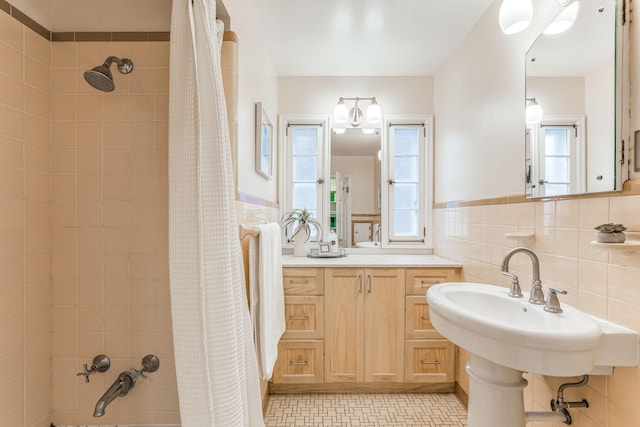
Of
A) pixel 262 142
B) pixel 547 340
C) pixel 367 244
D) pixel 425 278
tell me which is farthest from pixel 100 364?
pixel 367 244

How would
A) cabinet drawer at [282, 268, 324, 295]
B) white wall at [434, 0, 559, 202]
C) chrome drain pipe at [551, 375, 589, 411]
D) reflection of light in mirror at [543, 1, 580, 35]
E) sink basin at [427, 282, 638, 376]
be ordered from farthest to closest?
cabinet drawer at [282, 268, 324, 295]
white wall at [434, 0, 559, 202]
reflection of light in mirror at [543, 1, 580, 35]
chrome drain pipe at [551, 375, 589, 411]
sink basin at [427, 282, 638, 376]

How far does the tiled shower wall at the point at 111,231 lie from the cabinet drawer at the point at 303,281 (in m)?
0.90

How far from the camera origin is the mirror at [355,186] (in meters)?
2.65

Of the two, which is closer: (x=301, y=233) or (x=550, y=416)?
(x=550, y=416)

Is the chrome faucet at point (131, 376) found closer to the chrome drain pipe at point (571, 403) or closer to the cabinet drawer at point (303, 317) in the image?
the cabinet drawer at point (303, 317)

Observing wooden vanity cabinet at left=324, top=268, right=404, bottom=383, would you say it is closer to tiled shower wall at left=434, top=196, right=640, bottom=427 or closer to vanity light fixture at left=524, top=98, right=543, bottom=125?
tiled shower wall at left=434, top=196, right=640, bottom=427

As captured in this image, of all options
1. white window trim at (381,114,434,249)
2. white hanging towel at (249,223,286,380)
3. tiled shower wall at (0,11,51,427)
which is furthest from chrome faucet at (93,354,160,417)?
white window trim at (381,114,434,249)

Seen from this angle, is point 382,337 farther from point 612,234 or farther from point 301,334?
point 612,234

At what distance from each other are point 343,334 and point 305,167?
137 centimetres

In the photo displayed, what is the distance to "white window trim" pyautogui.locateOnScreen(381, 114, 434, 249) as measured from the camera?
8.59 feet

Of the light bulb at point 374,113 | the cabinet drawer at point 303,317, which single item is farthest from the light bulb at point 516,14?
the cabinet drawer at point 303,317

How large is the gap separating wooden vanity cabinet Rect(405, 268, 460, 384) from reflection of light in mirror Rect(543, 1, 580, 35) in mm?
1435

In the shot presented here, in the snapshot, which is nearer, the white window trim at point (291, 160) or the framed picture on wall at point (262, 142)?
the framed picture on wall at point (262, 142)

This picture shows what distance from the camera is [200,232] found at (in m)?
0.90
